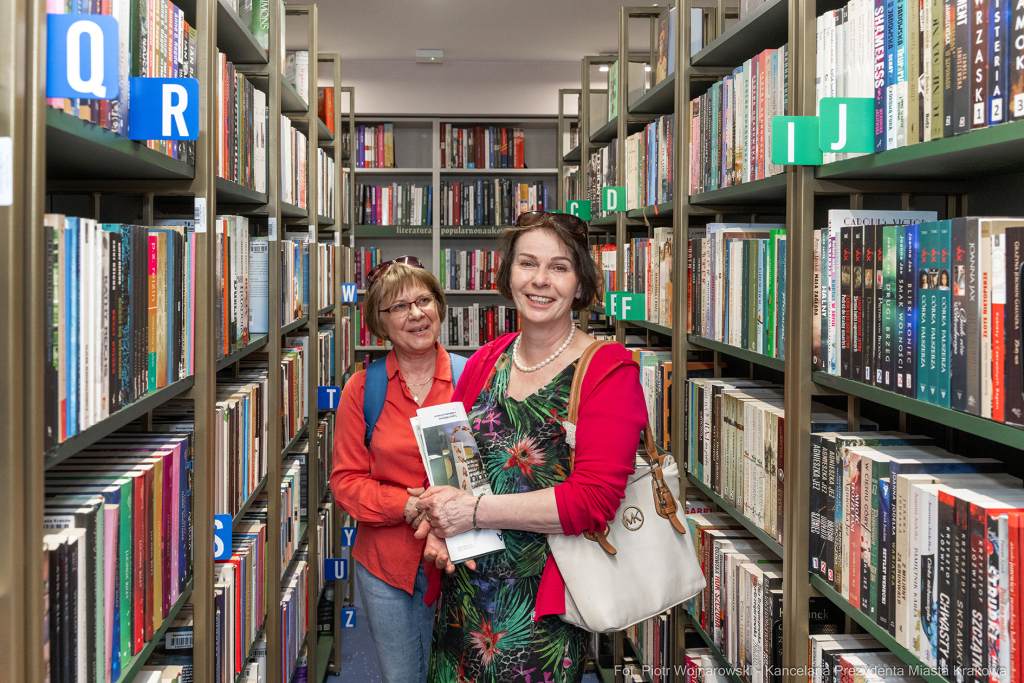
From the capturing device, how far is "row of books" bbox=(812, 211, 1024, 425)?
1.00 meters

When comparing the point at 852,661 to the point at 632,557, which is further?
the point at 632,557

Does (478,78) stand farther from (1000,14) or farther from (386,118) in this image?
(1000,14)

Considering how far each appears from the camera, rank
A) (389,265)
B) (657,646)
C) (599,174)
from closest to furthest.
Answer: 1. (389,265)
2. (657,646)
3. (599,174)

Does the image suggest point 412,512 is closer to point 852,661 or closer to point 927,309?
point 852,661

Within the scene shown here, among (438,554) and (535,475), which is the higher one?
(535,475)

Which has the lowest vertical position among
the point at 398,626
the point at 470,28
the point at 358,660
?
the point at 358,660

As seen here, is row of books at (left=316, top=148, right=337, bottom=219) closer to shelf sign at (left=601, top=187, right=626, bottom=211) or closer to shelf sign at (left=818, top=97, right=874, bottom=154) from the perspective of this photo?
shelf sign at (left=601, top=187, right=626, bottom=211)

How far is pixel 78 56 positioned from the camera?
0.87m

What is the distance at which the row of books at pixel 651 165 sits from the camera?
2632mm

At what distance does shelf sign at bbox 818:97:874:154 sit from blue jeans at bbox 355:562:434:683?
4.52 feet

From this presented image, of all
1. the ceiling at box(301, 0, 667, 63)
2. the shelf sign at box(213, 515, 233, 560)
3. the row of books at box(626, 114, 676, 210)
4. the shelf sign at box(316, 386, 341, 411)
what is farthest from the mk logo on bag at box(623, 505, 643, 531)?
the ceiling at box(301, 0, 667, 63)

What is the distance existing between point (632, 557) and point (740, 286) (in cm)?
77

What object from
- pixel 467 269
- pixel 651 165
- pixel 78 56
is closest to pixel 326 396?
pixel 651 165

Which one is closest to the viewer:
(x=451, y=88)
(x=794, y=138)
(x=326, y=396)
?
(x=794, y=138)
